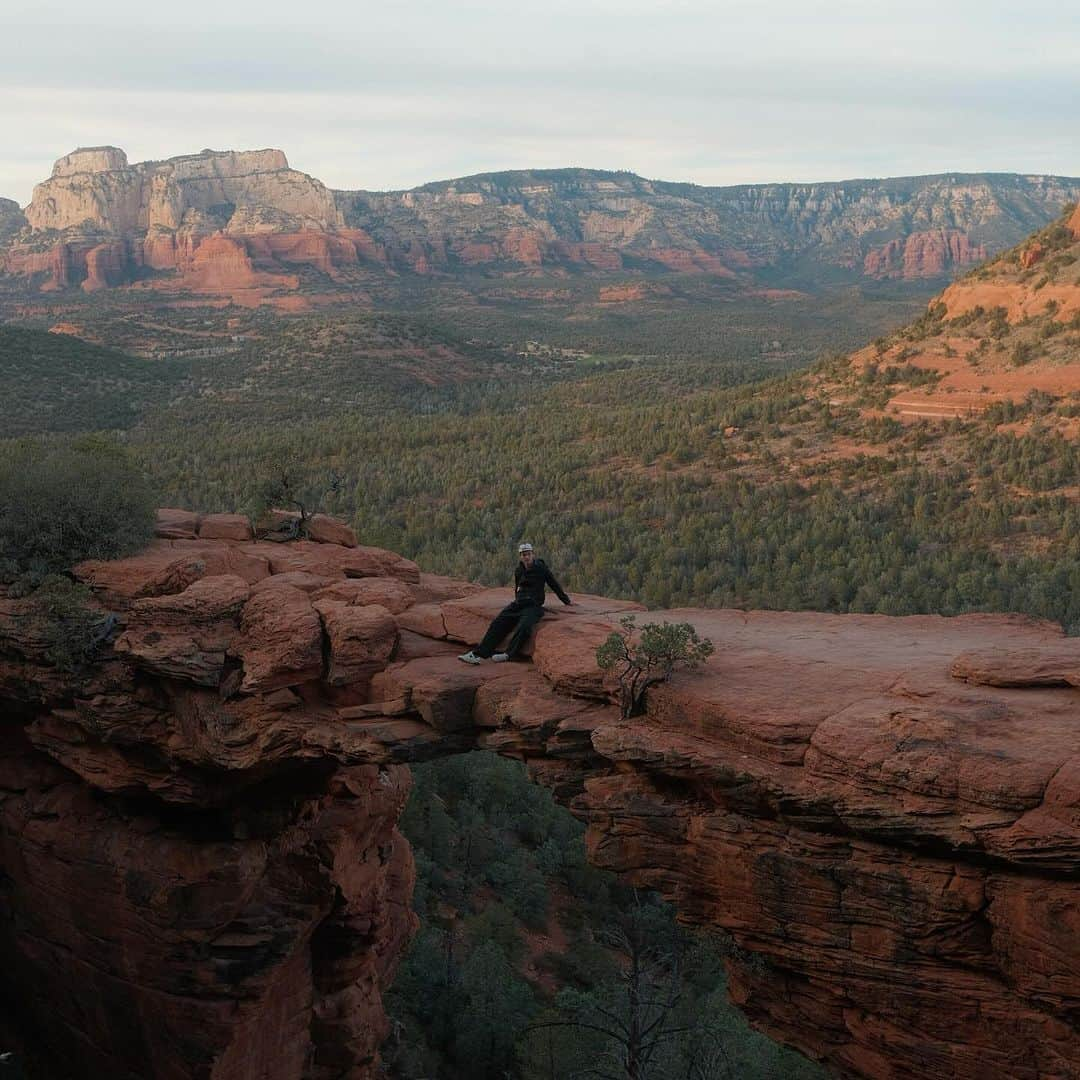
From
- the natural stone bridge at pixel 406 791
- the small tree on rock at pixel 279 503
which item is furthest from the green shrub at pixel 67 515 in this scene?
the small tree on rock at pixel 279 503

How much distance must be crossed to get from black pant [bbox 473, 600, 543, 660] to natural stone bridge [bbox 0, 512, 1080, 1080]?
0.28 m

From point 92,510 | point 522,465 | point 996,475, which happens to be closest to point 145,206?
point 522,465

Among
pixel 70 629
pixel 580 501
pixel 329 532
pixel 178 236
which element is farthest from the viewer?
pixel 178 236

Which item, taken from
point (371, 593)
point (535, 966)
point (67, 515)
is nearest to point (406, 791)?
point (371, 593)

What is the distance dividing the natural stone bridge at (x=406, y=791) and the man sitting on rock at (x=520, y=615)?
0.85ft

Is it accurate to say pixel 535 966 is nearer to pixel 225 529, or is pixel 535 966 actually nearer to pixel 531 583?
pixel 225 529

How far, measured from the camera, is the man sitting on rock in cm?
1132

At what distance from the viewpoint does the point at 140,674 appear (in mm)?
12352

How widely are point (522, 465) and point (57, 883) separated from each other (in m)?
35.8

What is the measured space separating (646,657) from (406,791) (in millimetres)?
6408

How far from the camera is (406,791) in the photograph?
1488 centimetres

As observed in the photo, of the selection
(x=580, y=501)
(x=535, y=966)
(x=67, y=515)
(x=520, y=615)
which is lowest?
(x=535, y=966)

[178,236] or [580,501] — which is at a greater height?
[178,236]

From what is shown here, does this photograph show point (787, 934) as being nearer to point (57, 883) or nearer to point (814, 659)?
point (814, 659)
